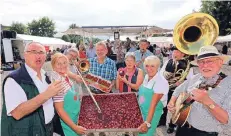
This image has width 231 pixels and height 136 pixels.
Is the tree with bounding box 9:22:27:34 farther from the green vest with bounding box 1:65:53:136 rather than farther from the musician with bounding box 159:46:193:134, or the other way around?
the green vest with bounding box 1:65:53:136

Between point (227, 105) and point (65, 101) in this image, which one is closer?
point (227, 105)

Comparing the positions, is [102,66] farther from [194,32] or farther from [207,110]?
[207,110]

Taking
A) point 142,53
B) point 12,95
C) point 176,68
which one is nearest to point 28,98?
point 12,95

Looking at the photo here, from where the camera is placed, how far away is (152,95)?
3.27m

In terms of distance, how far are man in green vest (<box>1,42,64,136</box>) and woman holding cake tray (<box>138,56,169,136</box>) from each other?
1.28 meters

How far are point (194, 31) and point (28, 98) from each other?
3038 mm

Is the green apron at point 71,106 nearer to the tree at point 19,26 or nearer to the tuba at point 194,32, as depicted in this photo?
the tuba at point 194,32

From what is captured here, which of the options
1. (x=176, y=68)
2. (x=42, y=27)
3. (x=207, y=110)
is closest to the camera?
(x=207, y=110)

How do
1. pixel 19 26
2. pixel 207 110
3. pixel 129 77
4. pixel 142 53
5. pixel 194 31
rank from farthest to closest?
1. pixel 19 26
2. pixel 142 53
3. pixel 129 77
4. pixel 194 31
5. pixel 207 110

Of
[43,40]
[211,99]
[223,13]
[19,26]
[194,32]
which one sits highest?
[223,13]

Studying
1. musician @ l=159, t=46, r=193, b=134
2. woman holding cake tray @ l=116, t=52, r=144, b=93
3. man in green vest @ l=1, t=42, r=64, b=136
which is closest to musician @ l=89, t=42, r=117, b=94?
woman holding cake tray @ l=116, t=52, r=144, b=93

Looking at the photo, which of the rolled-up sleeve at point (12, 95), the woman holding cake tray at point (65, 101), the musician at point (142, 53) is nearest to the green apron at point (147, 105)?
the woman holding cake tray at point (65, 101)

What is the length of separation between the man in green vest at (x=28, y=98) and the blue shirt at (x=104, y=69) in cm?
203

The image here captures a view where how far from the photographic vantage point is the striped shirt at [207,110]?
2.48 metres
